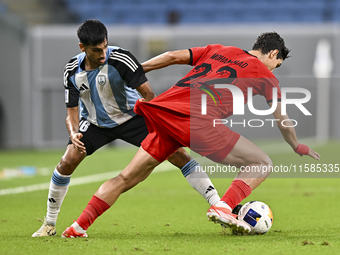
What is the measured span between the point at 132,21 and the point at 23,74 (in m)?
4.87

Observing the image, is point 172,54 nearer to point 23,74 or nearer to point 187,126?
point 187,126

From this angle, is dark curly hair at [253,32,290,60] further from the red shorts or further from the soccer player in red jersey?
the red shorts

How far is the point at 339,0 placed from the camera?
21906 millimetres

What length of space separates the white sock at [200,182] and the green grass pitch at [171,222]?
0.28m

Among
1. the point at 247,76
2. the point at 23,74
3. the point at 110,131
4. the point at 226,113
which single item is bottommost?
the point at 23,74

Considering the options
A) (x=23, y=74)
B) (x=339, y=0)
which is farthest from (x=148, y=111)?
(x=339, y=0)

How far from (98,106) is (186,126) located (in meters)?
1.10

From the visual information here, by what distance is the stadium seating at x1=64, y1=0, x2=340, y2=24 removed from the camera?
21656 mm

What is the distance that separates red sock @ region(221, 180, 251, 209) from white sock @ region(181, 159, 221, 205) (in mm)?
602

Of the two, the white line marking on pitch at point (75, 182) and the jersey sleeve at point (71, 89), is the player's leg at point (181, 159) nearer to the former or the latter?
the jersey sleeve at point (71, 89)

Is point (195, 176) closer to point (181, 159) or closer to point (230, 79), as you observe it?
point (181, 159)

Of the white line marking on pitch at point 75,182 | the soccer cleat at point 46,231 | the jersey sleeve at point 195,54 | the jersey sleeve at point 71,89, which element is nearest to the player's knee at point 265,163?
the jersey sleeve at point 195,54

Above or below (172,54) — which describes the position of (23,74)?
below

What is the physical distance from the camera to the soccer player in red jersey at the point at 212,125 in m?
4.03
